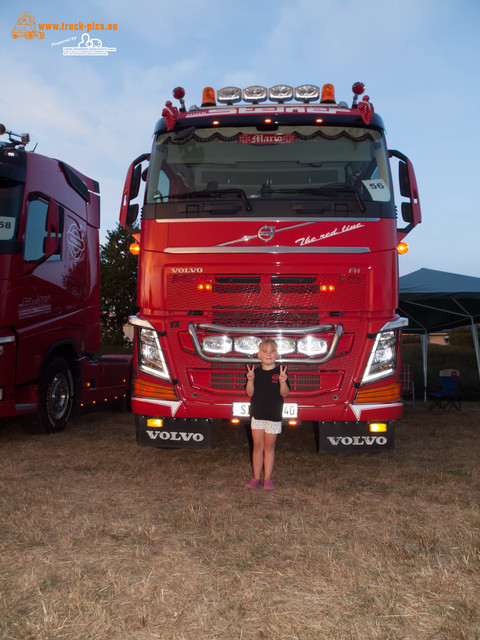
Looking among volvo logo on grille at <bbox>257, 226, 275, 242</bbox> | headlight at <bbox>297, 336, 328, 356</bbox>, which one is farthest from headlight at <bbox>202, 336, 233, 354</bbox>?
volvo logo on grille at <bbox>257, 226, 275, 242</bbox>

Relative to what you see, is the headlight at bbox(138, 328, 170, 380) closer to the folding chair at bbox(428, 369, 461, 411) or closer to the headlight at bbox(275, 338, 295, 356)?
the headlight at bbox(275, 338, 295, 356)

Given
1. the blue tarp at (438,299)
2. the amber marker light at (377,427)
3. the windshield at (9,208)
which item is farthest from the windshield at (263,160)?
the blue tarp at (438,299)

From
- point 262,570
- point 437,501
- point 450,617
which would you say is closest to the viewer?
point 450,617

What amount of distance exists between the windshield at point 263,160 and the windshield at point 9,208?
6.17 ft

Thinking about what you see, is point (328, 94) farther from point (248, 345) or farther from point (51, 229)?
point (51, 229)

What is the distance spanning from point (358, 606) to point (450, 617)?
1.37 ft

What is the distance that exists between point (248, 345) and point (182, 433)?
98cm

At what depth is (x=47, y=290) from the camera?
22.7ft

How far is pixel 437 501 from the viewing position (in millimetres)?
4566

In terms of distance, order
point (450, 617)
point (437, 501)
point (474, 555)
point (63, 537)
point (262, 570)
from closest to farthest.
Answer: point (450, 617) < point (262, 570) < point (474, 555) < point (63, 537) < point (437, 501)

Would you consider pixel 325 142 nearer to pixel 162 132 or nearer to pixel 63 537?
pixel 162 132

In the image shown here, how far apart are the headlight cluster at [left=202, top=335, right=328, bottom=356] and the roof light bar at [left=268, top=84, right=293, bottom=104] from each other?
2.66m

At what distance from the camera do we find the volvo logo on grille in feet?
16.3

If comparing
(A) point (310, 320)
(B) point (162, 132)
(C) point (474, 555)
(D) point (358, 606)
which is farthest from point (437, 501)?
(B) point (162, 132)
